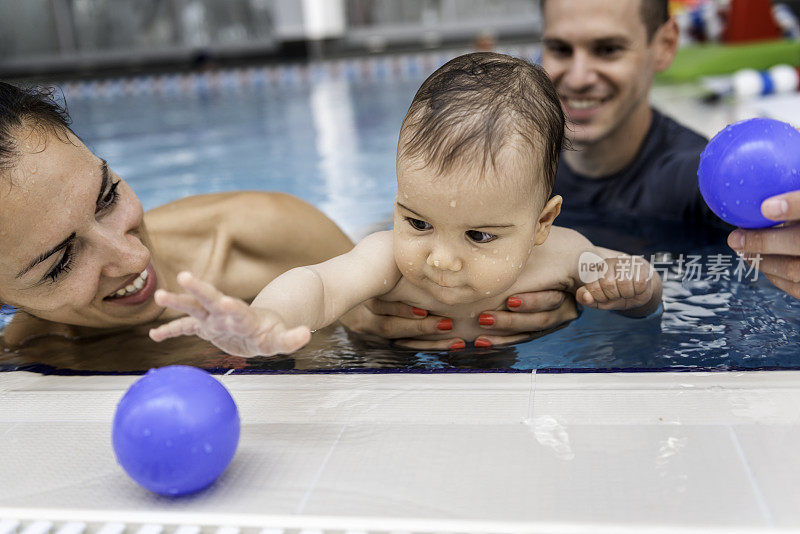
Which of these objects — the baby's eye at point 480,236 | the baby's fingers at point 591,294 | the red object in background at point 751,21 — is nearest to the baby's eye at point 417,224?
the baby's eye at point 480,236

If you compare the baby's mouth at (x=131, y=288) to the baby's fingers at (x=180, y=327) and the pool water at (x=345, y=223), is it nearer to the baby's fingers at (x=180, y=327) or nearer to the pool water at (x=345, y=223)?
the pool water at (x=345, y=223)

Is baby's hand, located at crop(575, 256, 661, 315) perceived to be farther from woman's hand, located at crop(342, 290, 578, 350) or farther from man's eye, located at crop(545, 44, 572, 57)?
man's eye, located at crop(545, 44, 572, 57)

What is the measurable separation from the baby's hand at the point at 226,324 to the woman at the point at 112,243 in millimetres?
673

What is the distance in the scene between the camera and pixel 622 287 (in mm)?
2182

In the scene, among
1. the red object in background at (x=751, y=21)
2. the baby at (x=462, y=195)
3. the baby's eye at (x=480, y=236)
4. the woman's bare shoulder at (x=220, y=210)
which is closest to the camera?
the baby at (x=462, y=195)

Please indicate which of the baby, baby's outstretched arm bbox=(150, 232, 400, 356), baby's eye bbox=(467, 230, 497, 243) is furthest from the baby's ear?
baby's outstretched arm bbox=(150, 232, 400, 356)

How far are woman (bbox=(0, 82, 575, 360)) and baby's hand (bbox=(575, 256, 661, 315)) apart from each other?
0.45ft

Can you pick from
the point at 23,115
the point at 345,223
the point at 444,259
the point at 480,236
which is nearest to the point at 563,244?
the point at 480,236

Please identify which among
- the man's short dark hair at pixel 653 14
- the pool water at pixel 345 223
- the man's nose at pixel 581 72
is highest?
the man's short dark hair at pixel 653 14

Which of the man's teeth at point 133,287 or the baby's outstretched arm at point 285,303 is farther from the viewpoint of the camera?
the man's teeth at point 133,287

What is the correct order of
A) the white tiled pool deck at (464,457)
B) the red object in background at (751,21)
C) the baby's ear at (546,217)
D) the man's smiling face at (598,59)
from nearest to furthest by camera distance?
the white tiled pool deck at (464,457) → the baby's ear at (546,217) → the man's smiling face at (598,59) → the red object in background at (751,21)

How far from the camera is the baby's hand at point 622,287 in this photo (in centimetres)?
219

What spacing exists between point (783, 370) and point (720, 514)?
0.58 meters

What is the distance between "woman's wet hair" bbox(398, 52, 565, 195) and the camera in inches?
71.6
